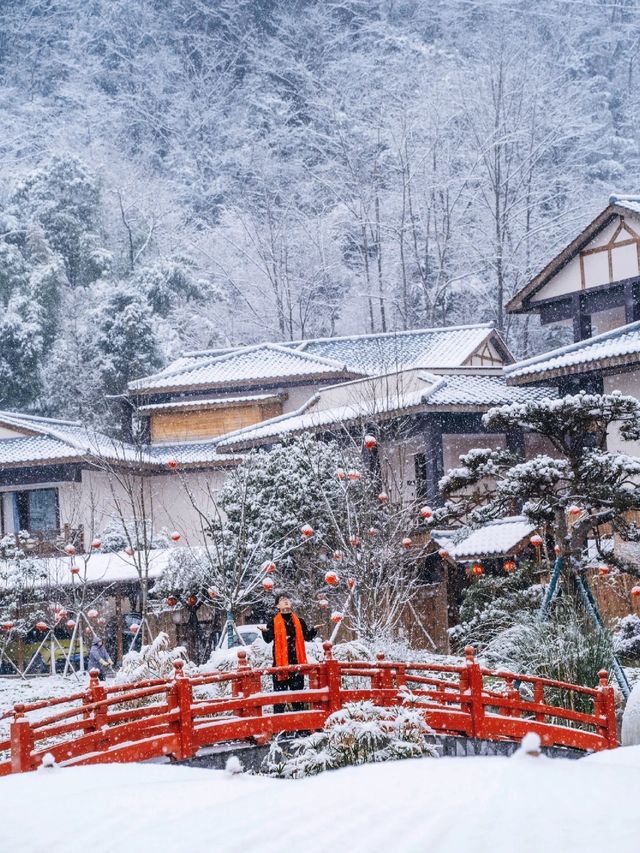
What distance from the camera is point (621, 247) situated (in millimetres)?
24828

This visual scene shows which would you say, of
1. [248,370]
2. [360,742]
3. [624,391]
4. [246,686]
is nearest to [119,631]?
[248,370]

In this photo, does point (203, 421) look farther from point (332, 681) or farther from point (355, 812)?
point (355, 812)

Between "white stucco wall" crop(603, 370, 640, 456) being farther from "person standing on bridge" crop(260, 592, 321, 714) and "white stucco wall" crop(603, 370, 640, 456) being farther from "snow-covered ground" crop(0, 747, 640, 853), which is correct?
"snow-covered ground" crop(0, 747, 640, 853)

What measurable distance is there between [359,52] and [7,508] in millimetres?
32376

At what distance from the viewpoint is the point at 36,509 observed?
33281mm

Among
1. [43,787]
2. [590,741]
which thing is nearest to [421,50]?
[590,741]

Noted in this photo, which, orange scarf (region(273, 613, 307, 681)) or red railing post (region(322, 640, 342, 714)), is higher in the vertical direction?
orange scarf (region(273, 613, 307, 681))

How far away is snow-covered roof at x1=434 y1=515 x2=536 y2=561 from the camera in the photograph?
836 inches

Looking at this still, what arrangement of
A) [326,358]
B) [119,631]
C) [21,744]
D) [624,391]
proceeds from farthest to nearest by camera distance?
[326,358] < [119,631] < [624,391] < [21,744]

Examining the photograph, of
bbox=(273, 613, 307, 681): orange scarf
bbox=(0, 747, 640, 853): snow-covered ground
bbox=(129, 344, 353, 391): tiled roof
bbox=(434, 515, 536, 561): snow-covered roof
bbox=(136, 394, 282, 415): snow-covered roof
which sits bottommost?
bbox=(0, 747, 640, 853): snow-covered ground

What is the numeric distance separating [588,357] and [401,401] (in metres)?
4.28

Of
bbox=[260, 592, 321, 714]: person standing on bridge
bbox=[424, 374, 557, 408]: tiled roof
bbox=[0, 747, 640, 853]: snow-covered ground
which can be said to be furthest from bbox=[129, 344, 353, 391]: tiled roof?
bbox=[0, 747, 640, 853]: snow-covered ground

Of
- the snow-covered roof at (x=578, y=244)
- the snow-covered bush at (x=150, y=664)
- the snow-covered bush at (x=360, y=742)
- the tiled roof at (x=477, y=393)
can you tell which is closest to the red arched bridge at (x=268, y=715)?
the snow-covered bush at (x=360, y=742)

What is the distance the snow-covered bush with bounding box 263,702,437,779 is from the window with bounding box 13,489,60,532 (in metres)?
23.8
